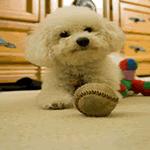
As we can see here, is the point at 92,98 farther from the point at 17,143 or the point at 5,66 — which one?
the point at 5,66

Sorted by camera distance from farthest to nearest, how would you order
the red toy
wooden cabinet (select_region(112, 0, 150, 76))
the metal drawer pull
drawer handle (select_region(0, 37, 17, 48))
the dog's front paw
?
the metal drawer pull
wooden cabinet (select_region(112, 0, 150, 76))
drawer handle (select_region(0, 37, 17, 48))
the red toy
the dog's front paw

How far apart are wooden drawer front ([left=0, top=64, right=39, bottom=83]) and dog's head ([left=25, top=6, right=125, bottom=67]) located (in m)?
1.20

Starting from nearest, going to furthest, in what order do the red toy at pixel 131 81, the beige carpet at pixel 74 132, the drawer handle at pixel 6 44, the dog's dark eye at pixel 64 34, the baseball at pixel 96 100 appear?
the beige carpet at pixel 74 132
the baseball at pixel 96 100
the dog's dark eye at pixel 64 34
the red toy at pixel 131 81
the drawer handle at pixel 6 44

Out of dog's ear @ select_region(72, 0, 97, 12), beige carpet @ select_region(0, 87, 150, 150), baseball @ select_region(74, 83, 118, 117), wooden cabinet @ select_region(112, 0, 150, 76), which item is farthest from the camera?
wooden cabinet @ select_region(112, 0, 150, 76)

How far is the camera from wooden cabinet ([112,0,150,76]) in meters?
3.19

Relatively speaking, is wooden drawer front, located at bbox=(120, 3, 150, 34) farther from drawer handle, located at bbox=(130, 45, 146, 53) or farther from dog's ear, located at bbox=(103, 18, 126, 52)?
dog's ear, located at bbox=(103, 18, 126, 52)

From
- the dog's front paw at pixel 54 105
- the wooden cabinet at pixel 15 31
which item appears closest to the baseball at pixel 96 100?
the dog's front paw at pixel 54 105

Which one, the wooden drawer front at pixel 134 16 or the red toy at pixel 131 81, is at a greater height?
the wooden drawer front at pixel 134 16

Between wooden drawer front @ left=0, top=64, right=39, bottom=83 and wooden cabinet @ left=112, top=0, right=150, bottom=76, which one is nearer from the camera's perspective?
wooden drawer front @ left=0, top=64, right=39, bottom=83

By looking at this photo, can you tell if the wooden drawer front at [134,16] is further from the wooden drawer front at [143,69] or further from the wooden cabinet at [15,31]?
the wooden cabinet at [15,31]

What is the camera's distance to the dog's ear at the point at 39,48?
114 cm

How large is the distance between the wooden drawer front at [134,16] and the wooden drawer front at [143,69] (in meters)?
0.54

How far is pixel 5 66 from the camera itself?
7.57 ft

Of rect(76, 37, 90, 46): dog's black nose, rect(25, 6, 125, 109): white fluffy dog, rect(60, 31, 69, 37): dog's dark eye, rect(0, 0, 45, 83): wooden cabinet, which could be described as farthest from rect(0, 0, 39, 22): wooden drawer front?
rect(76, 37, 90, 46): dog's black nose
